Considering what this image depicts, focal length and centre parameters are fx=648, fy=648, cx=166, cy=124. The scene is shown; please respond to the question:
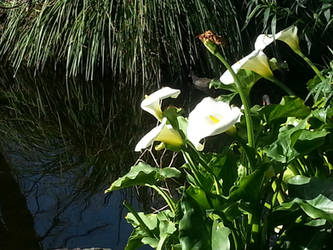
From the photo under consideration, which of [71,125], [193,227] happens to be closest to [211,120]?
[193,227]

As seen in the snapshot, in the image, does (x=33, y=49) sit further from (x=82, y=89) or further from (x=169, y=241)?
(x=169, y=241)

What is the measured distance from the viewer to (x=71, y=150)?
3.92 metres

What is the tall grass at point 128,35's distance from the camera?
5113 millimetres

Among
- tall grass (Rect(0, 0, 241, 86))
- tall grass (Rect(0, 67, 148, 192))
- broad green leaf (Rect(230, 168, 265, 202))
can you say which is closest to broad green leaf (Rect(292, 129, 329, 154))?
broad green leaf (Rect(230, 168, 265, 202))

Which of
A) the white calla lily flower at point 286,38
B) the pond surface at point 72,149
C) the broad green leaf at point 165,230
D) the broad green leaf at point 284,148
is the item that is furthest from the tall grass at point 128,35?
Result: the broad green leaf at point 284,148

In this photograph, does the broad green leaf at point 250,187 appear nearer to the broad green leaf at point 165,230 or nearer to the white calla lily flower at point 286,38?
the broad green leaf at point 165,230

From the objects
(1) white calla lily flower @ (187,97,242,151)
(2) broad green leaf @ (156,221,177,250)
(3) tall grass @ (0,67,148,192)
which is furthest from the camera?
(3) tall grass @ (0,67,148,192)

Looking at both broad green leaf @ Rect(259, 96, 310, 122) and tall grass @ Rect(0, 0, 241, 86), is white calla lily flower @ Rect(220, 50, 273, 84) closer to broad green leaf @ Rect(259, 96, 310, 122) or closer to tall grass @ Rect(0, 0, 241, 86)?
broad green leaf @ Rect(259, 96, 310, 122)

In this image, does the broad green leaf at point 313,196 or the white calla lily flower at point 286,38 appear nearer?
the broad green leaf at point 313,196

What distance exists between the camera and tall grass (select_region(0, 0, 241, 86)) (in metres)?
5.11

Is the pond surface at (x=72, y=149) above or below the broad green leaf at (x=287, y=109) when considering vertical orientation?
below

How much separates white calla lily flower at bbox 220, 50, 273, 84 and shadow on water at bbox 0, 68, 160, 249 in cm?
129

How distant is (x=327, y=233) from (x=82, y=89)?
400 centimetres

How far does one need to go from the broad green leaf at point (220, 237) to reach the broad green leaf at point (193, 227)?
0.09ft
